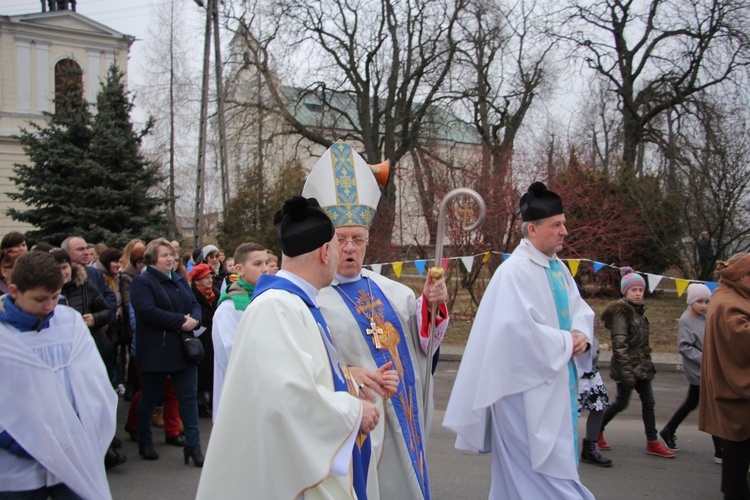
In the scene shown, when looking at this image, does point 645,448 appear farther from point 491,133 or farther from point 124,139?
point 491,133

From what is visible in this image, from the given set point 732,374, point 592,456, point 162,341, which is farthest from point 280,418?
point 592,456

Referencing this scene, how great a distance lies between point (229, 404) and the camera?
7.01ft

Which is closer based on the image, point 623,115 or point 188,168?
point 623,115

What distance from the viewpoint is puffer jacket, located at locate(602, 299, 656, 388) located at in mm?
5754

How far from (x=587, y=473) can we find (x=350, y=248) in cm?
334

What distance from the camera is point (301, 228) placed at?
240cm

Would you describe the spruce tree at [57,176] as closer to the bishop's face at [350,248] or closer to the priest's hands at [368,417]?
the bishop's face at [350,248]

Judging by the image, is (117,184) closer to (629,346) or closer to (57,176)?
(57,176)

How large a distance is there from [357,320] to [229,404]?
1403mm

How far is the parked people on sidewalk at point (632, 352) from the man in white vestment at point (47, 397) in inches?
170

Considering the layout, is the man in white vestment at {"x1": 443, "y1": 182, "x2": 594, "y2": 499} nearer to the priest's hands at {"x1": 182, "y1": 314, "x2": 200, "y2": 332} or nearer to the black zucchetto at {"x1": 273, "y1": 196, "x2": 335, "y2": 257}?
the black zucchetto at {"x1": 273, "y1": 196, "x2": 335, "y2": 257}

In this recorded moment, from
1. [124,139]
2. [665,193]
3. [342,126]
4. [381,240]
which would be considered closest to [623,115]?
[665,193]

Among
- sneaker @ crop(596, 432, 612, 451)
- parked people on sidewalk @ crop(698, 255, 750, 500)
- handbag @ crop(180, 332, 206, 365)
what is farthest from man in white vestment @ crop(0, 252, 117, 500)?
sneaker @ crop(596, 432, 612, 451)

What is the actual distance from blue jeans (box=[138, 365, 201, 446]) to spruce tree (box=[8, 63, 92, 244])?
10978mm
